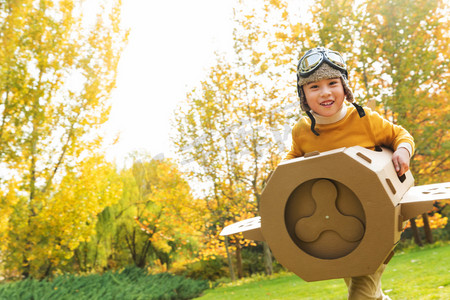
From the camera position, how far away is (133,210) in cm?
1973

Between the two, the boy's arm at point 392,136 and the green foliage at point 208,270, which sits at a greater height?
the boy's arm at point 392,136

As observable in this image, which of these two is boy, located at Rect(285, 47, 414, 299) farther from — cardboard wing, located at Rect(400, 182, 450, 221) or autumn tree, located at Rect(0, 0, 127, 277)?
autumn tree, located at Rect(0, 0, 127, 277)

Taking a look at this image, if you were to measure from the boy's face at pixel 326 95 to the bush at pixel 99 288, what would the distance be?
24.9ft

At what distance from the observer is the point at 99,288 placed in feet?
32.6

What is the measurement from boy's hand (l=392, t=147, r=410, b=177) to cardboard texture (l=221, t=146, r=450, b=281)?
5cm

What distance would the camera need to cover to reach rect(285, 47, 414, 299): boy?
2.11 meters

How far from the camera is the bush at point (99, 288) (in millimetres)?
8031

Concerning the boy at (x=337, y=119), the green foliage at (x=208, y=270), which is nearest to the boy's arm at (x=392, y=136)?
the boy at (x=337, y=119)

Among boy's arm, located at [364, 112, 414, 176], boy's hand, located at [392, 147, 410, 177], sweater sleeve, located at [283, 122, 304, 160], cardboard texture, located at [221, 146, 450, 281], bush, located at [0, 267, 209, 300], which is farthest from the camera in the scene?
bush, located at [0, 267, 209, 300]

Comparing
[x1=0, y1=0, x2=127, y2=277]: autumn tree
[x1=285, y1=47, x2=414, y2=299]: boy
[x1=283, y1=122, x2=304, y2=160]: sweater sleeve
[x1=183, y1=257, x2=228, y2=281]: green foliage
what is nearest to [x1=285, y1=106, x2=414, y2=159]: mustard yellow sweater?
[x1=285, y1=47, x2=414, y2=299]: boy

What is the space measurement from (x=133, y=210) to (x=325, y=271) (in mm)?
18865

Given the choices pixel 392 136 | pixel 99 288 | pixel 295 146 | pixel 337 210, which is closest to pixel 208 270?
pixel 99 288

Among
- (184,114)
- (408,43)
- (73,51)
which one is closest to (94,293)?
(73,51)

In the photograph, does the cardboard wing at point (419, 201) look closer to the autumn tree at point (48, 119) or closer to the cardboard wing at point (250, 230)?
the cardboard wing at point (250, 230)
